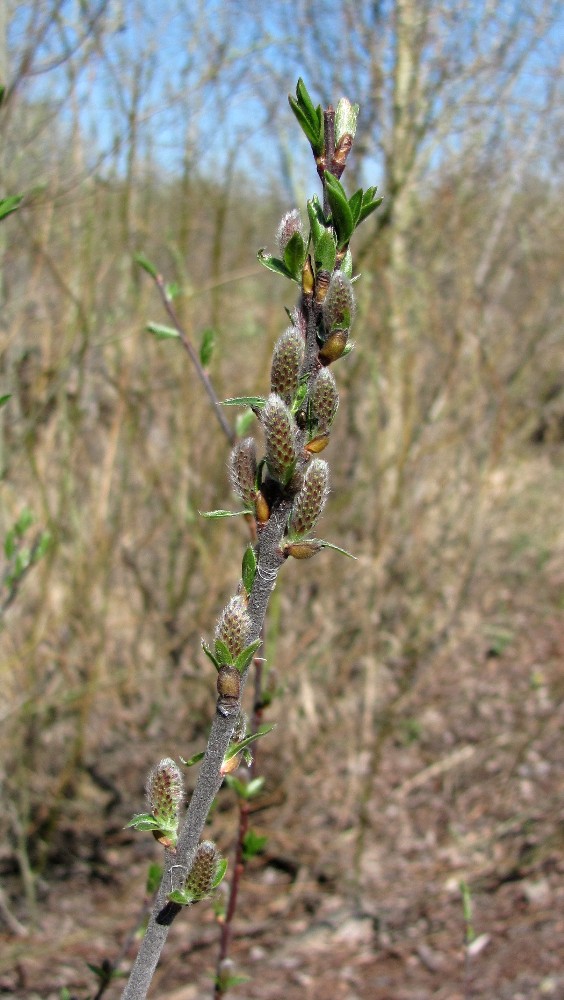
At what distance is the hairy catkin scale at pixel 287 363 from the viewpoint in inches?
31.5

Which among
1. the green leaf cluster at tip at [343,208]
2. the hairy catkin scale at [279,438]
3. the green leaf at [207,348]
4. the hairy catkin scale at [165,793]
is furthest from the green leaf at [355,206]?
the green leaf at [207,348]

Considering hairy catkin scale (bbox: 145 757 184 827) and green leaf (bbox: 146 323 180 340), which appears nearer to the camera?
hairy catkin scale (bbox: 145 757 184 827)

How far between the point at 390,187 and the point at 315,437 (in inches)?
122

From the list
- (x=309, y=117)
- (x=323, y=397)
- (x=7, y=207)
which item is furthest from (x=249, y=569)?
(x=7, y=207)

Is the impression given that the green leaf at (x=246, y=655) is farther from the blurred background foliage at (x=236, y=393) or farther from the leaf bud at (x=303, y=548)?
the blurred background foliage at (x=236, y=393)

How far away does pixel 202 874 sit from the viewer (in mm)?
870

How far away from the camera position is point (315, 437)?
867mm

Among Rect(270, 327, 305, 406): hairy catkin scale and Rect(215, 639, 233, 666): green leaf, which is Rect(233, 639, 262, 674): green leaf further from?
Rect(270, 327, 305, 406): hairy catkin scale

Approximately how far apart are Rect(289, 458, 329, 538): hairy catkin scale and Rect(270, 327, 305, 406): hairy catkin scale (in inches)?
3.0

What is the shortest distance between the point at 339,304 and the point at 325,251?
6 cm

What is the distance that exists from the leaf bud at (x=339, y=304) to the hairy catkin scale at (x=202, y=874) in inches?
21.6

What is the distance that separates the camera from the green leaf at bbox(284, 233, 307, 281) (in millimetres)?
854

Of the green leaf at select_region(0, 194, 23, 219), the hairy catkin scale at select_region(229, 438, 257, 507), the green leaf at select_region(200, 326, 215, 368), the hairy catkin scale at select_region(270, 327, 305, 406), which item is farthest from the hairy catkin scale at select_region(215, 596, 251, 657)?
the green leaf at select_region(200, 326, 215, 368)

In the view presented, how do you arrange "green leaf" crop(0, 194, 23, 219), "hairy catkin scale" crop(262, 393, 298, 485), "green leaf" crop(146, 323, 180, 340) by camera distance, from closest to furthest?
"hairy catkin scale" crop(262, 393, 298, 485)
"green leaf" crop(0, 194, 23, 219)
"green leaf" crop(146, 323, 180, 340)
